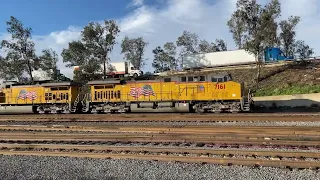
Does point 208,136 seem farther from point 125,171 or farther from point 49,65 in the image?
point 49,65

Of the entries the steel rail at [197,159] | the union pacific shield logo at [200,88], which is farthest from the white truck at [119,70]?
the steel rail at [197,159]

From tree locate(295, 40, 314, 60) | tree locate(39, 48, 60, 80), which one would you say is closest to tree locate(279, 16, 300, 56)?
tree locate(295, 40, 314, 60)

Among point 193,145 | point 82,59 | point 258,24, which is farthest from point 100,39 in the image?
point 193,145

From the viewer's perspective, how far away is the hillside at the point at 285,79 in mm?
28286

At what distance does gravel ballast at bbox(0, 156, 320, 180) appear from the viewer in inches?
283

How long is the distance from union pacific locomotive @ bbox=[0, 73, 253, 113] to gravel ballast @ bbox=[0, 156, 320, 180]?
13.0m

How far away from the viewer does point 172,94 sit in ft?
72.3

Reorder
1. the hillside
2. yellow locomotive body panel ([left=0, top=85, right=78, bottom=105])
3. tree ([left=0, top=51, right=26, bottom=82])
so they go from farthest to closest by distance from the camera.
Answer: tree ([left=0, top=51, right=26, bottom=82]), the hillside, yellow locomotive body panel ([left=0, top=85, right=78, bottom=105])

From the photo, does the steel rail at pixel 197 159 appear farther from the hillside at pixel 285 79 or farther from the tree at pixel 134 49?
the tree at pixel 134 49

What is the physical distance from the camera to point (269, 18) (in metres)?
34.1

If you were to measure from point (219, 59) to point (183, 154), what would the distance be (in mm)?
35647

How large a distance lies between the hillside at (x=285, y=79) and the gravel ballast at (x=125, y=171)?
21.8 meters

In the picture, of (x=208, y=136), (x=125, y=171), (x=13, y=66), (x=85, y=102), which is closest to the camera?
(x=125, y=171)

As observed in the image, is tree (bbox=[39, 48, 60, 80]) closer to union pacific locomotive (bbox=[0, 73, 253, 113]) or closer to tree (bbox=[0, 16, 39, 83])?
tree (bbox=[0, 16, 39, 83])
